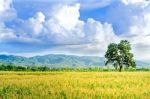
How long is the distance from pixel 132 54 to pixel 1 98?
11777cm

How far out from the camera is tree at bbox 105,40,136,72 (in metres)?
138

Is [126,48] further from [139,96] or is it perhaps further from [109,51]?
[139,96]

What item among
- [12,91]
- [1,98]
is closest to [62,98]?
[1,98]

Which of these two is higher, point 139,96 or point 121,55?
point 121,55

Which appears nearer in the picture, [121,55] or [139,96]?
[139,96]

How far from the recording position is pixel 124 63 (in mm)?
140000

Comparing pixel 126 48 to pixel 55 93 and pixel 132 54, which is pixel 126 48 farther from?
pixel 55 93

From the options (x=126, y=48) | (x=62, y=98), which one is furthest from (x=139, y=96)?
(x=126, y=48)

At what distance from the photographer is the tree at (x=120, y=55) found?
138 m

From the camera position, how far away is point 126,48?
139m

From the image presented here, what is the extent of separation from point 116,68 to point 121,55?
15.4ft

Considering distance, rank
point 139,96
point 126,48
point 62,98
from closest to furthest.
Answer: point 62,98
point 139,96
point 126,48

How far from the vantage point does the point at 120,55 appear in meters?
140

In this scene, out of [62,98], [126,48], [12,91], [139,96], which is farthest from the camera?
[126,48]
